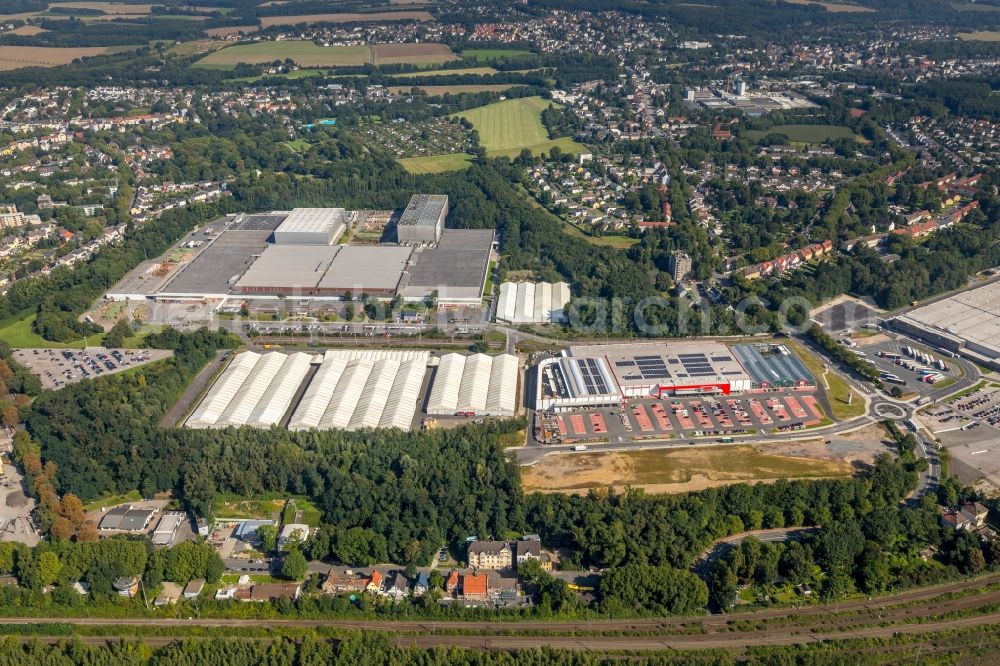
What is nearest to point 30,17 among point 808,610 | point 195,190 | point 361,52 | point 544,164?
point 361,52

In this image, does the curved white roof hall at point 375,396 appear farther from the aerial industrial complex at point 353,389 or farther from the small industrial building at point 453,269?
the small industrial building at point 453,269

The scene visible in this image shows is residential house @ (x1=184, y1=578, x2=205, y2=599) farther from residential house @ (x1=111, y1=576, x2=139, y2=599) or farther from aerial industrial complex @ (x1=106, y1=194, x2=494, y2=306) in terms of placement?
aerial industrial complex @ (x1=106, y1=194, x2=494, y2=306)

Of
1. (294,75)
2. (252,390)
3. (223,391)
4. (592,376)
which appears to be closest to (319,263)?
(252,390)

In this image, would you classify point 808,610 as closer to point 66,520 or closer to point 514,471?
point 514,471

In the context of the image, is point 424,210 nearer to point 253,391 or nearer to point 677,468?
point 253,391

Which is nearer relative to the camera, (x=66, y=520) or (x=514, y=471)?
(x=66, y=520)

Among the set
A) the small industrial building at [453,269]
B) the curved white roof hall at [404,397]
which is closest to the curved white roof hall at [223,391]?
the curved white roof hall at [404,397]
